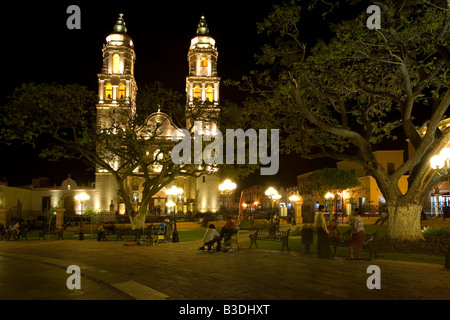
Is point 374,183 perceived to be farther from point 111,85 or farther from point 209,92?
point 111,85

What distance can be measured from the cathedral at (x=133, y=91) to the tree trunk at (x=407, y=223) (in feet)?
121

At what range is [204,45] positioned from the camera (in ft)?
164

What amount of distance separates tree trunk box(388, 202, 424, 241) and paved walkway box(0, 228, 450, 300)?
7.92 ft

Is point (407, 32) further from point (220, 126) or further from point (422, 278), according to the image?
point (220, 126)

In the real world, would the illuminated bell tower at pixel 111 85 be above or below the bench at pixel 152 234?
above

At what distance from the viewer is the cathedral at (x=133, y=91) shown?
48.5 metres

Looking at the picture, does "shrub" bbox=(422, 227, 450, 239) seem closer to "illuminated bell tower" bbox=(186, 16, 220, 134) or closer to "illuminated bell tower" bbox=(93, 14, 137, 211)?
→ "illuminated bell tower" bbox=(186, 16, 220, 134)

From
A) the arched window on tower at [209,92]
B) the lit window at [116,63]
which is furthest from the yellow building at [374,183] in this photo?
the lit window at [116,63]

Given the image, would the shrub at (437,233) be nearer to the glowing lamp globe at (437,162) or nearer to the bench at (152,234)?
the glowing lamp globe at (437,162)

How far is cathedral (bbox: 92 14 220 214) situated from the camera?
159 ft

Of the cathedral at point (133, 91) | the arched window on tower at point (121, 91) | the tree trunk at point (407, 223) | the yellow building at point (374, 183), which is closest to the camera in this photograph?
the tree trunk at point (407, 223)

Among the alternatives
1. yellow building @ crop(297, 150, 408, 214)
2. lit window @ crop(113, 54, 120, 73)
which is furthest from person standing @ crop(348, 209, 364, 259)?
lit window @ crop(113, 54, 120, 73)

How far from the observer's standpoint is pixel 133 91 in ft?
162
